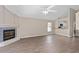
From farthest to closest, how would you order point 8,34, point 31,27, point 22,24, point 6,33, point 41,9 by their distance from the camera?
1. point 31,27
2. point 22,24
3. point 41,9
4. point 8,34
5. point 6,33

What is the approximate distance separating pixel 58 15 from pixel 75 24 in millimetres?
1414

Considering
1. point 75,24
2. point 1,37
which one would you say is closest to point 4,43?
point 1,37

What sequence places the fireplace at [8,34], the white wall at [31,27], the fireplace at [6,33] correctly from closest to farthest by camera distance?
1. the fireplace at [6,33]
2. the fireplace at [8,34]
3. the white wall at [31,27]

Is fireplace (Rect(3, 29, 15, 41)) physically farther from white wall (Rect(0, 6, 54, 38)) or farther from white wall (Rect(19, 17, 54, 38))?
white wall (Rect(19, 17, 54, 38))

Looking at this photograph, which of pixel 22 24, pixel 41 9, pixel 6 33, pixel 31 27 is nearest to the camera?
pixel 6 33

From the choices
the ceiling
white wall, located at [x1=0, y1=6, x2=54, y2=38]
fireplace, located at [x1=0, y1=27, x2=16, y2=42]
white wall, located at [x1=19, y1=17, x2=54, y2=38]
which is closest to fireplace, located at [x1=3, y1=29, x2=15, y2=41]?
fireplace, located at [x1=0, y1=27, x2=16, y2=42]

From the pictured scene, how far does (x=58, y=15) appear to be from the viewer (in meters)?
4.90

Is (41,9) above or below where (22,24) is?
above

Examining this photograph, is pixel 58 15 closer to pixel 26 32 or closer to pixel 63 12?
pixel 63 12

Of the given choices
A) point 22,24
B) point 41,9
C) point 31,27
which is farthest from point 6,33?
point 31,27

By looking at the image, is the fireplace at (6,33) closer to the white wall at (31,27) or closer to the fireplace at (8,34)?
the fireplace at (8,34)

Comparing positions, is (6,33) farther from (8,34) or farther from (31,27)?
(31,27)

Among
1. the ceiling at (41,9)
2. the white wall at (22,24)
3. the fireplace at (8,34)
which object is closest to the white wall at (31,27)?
the white wall at (22,24)
